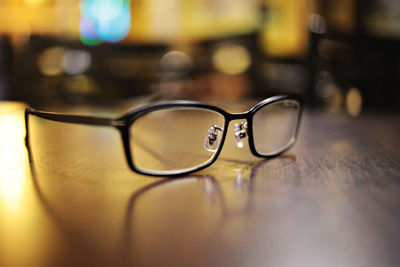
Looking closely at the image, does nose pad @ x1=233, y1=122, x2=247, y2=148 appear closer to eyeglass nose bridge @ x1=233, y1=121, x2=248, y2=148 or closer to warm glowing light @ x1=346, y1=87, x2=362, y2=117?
eyeglass nose bridge @ x1=233, y1=121, x2=248, y2=148

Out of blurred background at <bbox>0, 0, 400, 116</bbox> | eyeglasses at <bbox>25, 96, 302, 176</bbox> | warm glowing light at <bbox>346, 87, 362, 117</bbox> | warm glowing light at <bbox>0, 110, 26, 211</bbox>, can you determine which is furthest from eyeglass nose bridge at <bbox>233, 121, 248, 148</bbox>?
warm glowing light at <bbox>346, 87, 362, 117</bbox>

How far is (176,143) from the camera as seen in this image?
1.67ft

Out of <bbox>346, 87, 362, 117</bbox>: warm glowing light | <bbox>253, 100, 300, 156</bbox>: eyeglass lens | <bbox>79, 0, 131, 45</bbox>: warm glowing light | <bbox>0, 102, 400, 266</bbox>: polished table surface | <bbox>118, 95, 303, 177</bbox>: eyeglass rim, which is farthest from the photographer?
<bbox>79, 0, 131, 45</bbox>: warm glowing light

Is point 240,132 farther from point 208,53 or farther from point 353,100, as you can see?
point 208,53

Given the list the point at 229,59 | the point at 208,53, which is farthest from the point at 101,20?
the point at 229,59

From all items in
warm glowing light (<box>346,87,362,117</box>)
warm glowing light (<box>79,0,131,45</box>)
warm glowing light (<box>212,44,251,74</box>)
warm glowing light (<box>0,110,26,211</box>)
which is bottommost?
warm glowing light (<box>346,87,362,117</box>)

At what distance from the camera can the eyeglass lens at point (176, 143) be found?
342mm

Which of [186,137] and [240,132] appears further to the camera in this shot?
[186,137]

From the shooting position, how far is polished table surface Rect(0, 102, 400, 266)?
157 mm

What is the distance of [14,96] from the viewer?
133 centimetres

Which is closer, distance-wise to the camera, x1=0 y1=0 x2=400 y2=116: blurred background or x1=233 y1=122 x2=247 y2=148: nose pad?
x1=233 y1=122 x2=247 y2=148: nose pad

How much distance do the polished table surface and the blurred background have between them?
2.39ft

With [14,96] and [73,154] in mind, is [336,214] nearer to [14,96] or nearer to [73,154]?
[73,154]

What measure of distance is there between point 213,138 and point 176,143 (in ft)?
0.51
